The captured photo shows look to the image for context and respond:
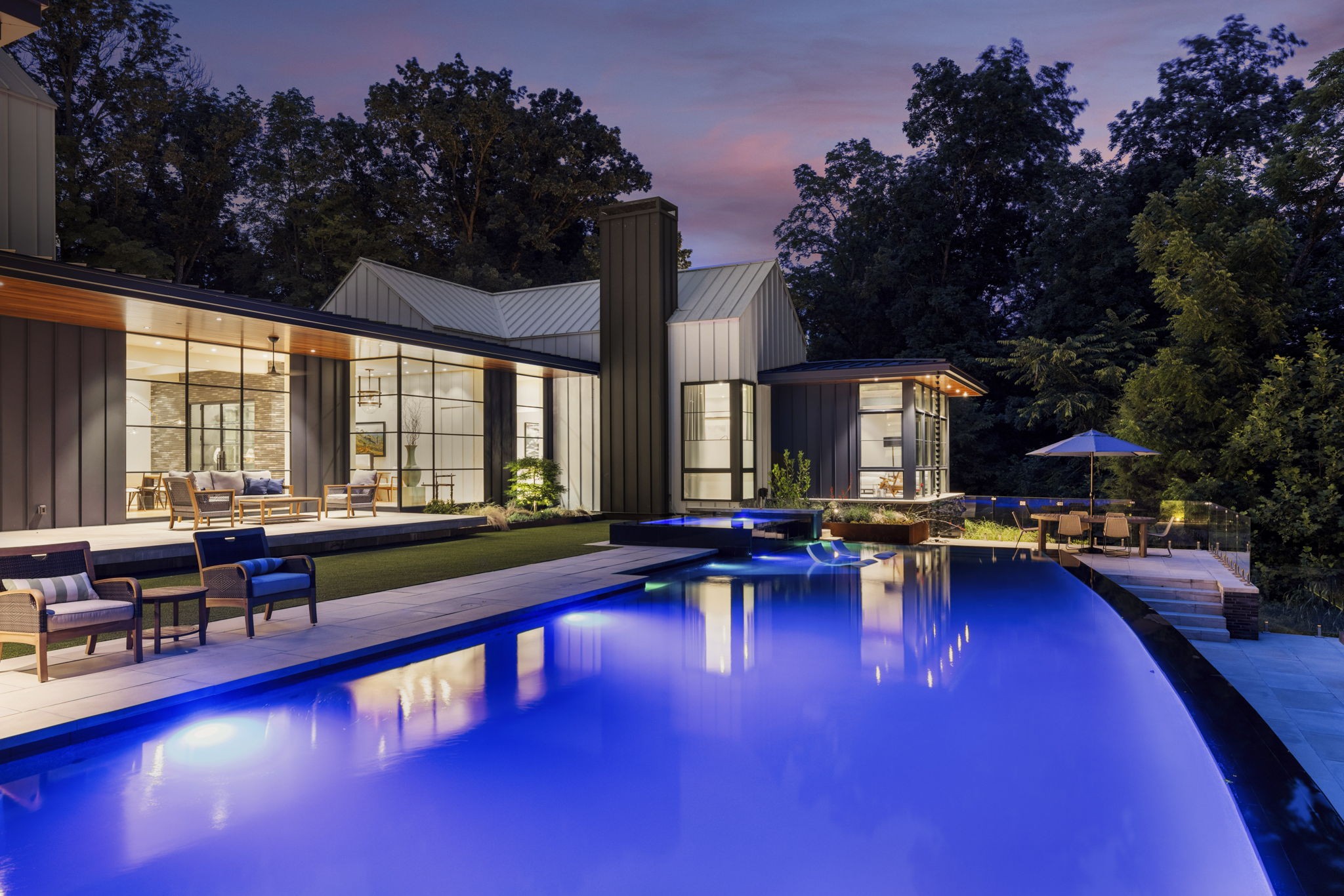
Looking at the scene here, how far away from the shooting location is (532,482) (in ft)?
55.7

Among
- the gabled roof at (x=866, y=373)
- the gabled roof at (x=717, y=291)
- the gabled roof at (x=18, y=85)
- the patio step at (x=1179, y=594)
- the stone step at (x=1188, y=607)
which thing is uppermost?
the gabled roof at (x=18, y=85)

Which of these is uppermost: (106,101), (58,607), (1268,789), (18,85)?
(106,101)

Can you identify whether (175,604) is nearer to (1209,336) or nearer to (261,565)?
(261,565)

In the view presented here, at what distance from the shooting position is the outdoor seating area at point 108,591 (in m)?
4.87

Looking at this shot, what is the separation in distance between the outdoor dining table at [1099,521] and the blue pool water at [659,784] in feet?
21.0

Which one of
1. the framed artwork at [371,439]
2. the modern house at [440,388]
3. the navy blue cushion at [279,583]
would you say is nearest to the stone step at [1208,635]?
the modern house at [440,388]

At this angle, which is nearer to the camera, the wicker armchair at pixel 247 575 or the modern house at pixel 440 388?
the wicker armchair at pixel 247 575

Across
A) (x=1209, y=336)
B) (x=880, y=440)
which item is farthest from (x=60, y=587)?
(x=1209, y=336)

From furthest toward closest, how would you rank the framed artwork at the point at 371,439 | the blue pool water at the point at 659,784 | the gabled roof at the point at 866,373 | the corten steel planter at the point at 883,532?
the gabled roof at the point at 866,373 < the framed artwork at the point at 371,439 < the corten steel planter at the point at 883,532 < the blue pool water at the point at 659,784

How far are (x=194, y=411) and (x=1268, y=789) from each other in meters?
13.8

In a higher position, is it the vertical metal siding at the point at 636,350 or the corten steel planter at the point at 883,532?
the vertical metal siding at the point at 636,350

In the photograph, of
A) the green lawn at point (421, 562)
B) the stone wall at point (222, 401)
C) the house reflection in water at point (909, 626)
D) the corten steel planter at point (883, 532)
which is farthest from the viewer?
the corten steel planter at point (883, 532)

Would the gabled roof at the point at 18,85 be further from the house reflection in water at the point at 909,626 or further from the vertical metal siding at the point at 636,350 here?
the house reflection in water at the point at 909,626

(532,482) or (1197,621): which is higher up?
(532,482)
